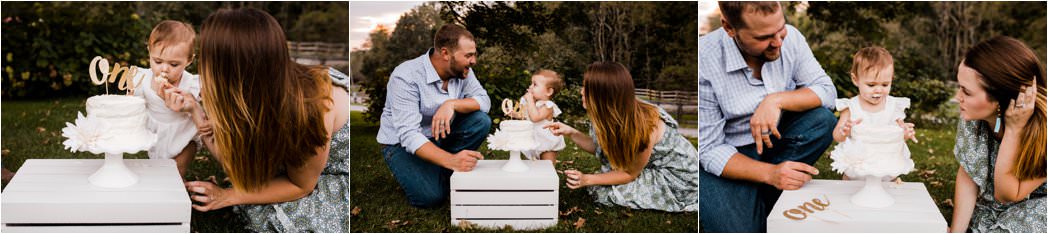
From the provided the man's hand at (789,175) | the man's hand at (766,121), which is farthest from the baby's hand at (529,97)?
the man's hand at (789,175)

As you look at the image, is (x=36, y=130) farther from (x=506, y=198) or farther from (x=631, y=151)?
(x=631, y=151)

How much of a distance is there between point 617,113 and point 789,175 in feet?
2.55

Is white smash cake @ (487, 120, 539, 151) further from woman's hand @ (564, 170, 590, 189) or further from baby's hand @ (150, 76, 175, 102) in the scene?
baby's hand @ (150, 76, 175, 102)

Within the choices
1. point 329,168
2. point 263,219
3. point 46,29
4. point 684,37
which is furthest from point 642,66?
point 46,29

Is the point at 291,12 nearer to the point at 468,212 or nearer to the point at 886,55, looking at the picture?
the point at 468,212

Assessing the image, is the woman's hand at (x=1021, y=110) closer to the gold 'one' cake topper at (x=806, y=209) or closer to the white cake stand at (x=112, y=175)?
the gold 'one' cake topper at (x=806, y=209)

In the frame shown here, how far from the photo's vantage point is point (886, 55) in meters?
3.91

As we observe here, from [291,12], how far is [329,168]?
1095 mm

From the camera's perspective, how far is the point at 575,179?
3.93 m

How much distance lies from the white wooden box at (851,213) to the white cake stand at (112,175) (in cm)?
252

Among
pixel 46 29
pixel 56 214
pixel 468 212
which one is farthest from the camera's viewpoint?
pixel 46 29

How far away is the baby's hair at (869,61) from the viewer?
12.5 ft

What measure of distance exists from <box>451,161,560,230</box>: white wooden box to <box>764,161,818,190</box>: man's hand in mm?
941

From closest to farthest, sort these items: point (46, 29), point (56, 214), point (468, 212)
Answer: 1. point (56, 214)
2. point (468, 212)
3. point (46, 29)
